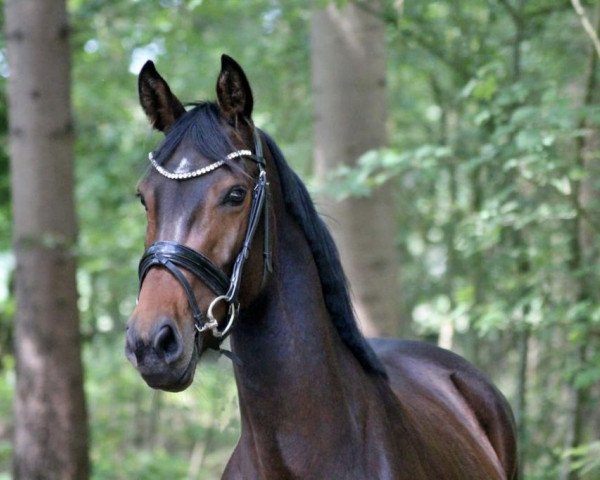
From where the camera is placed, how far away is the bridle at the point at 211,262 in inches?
111

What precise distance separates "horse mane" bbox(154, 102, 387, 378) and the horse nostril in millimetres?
623

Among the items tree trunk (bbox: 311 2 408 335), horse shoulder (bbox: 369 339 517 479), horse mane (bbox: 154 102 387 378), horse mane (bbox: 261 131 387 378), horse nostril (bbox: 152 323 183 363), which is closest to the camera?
horse nostril (bbox: 152 323 183 363)

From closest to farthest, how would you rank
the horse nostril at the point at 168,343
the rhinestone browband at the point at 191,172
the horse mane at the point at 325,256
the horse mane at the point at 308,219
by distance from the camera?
the horse nostril at the point at 168,343, the rhinestone browband at the point at 191,172, the horse mane at the point at 308,219, the horse mane at the point at 325,256

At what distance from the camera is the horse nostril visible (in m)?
2.65

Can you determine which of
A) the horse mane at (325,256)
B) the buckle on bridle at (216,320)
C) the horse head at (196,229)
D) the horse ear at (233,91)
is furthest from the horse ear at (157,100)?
the buckle on bridle at (216,320)

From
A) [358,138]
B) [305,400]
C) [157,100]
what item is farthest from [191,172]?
[358,138]

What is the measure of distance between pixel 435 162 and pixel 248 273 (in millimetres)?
3490

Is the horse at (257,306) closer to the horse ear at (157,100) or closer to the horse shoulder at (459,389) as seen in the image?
the horse ear at (157,100)

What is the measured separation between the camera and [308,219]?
11.0 feet

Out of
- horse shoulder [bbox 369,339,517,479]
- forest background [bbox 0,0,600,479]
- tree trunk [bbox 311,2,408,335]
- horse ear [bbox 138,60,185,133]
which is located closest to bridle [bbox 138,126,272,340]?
horse ear [bbox 138,60,185,133]

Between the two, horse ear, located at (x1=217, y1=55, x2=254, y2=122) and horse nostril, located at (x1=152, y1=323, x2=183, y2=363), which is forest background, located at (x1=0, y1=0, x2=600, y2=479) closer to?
horse ear, located at (x1=217, y1=55, x2=254, y2=122)

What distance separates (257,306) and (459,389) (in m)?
1.98

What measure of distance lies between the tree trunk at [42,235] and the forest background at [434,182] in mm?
554

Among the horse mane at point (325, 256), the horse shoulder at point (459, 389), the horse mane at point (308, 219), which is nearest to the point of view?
the horse mane at point (308, 219)
